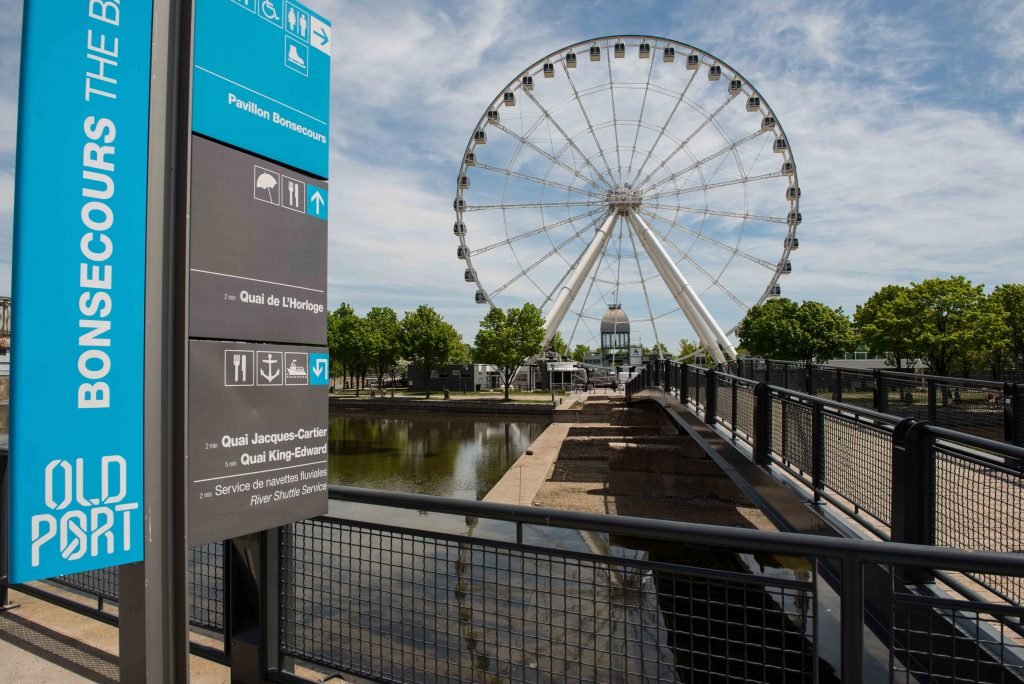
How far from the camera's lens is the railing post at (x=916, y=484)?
4.54 metres

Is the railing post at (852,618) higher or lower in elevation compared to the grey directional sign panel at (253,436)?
lower

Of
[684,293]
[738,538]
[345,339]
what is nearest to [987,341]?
[684,293]

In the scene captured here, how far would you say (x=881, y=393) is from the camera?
12758 mm

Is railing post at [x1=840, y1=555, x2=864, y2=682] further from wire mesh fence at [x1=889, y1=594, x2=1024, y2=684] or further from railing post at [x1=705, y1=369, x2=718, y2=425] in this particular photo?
railing post at [x1=705, y1=369, x2=718, y2=425]

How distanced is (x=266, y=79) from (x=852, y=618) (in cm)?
305

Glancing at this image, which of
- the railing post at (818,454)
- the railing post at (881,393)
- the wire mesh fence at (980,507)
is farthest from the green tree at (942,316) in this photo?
the wire mesh fence at (980,507)

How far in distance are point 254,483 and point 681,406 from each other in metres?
16.3

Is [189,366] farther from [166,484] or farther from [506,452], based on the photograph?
[506,452]

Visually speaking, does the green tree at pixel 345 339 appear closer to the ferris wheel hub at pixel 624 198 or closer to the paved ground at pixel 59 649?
the ferris wheel hub at pixel 624 198

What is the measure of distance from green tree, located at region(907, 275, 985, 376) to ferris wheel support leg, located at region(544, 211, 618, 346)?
23026 millimetres

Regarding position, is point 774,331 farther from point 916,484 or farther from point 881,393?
point 916,484

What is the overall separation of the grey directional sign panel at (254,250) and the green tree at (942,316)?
1992 inches

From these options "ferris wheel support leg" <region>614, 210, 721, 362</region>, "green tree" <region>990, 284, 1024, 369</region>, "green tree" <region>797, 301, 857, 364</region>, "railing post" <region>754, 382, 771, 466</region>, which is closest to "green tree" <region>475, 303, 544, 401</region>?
"ferris wheel support leg" <region>614, 210, 721, 362</region>

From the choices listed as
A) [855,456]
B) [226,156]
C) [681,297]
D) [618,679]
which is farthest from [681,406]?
[681,297]
